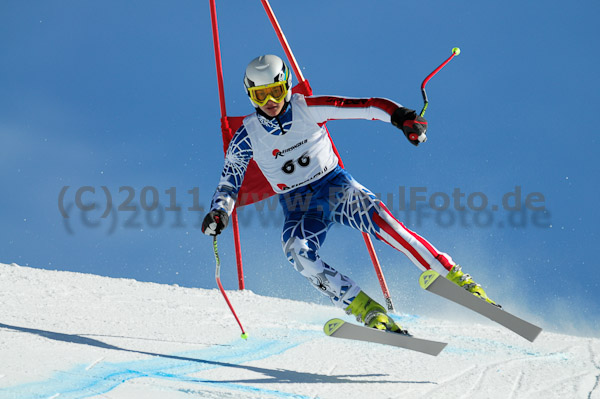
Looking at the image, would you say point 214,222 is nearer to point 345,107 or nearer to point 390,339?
point 345,107

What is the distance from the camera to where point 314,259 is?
4145 mm

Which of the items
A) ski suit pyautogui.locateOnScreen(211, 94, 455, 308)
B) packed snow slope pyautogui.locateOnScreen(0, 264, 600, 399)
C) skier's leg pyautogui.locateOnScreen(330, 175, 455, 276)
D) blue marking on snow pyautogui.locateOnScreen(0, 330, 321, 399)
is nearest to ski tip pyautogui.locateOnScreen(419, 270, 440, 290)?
skier's leg pyautogui.locateOnScreen(330, 175, 455, 276)

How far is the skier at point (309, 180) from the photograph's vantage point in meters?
4.07

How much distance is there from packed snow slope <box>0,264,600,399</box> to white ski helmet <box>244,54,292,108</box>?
210 centimetres

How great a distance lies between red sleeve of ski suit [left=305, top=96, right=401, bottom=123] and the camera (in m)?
4.23

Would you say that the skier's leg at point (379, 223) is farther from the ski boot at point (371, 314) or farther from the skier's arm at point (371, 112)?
the skier's arm at point (371, 112)

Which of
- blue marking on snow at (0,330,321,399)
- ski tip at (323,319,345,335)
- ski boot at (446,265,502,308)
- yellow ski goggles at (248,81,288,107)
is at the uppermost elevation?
yellow ski goggles at (248,81,288,107)

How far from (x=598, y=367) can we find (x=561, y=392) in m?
0.89

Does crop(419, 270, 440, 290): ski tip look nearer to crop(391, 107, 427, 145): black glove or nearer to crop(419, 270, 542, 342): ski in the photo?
crop(419, 270, 542, 342): ski

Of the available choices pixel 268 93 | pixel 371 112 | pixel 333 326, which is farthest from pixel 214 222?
pixel 371 112

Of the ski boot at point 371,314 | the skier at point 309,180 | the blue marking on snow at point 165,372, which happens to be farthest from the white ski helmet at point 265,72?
the blue marking on snow at point 165,372

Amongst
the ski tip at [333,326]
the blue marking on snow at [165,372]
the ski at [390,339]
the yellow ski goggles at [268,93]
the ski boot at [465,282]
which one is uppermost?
the yellow ski goggles at [268,93]

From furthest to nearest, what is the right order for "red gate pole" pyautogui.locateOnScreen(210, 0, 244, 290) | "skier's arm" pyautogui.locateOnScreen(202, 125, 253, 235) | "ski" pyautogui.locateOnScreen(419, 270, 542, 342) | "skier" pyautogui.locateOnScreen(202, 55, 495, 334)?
"red gate pole" pyautogui.locateOnScreen(210, 0, 244, 290)
"skier's arm" pyautogui.locateOnScreen(202, 125, 253, 235)
"skier" pyautogui.locateOnScreen(202, 55, 495, 334)
"ski" pyautogui.locateOnScreen(419, 270, 542, 342)

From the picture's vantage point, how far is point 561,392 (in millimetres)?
3816
